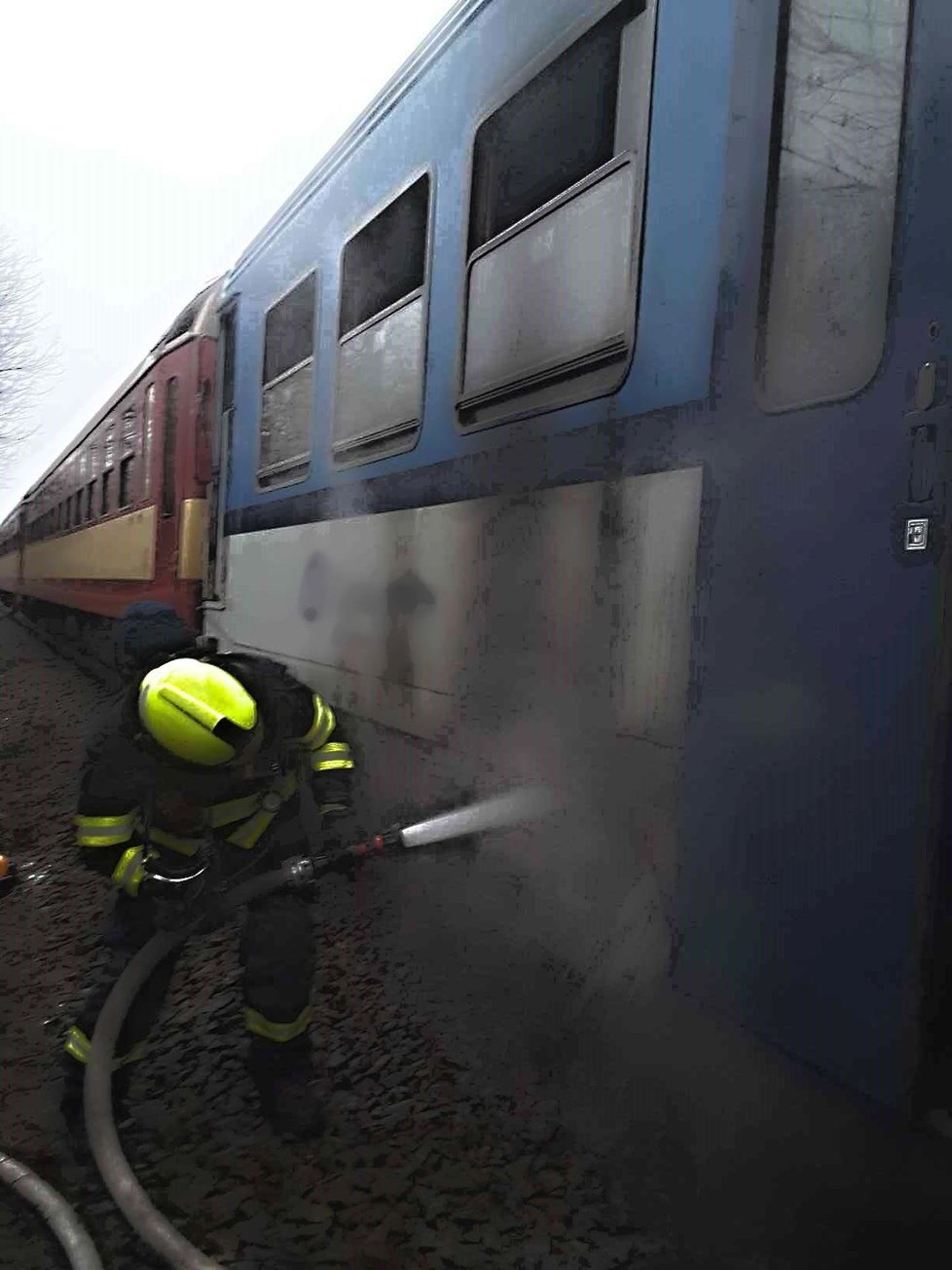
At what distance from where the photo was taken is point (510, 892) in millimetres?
3170

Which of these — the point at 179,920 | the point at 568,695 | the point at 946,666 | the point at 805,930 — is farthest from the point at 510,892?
the point at 946,666

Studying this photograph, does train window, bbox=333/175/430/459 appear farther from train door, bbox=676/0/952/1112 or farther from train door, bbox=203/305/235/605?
train door, bbox=203/305/235/605

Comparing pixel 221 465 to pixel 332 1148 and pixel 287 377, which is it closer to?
pixel 287 377

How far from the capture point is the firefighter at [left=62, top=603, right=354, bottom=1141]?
2.56 m

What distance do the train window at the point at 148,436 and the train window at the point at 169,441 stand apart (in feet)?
1.29

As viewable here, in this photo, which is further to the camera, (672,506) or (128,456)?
(128,456)

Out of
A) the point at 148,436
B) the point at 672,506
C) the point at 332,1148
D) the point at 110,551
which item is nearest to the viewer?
the point at 672,506

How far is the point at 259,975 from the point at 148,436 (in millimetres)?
5794

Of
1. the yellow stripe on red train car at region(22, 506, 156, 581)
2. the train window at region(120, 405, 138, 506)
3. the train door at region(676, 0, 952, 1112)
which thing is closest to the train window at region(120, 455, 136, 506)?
the train window at region(120, 405, 138, 506)

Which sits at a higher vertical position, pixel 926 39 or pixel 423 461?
pixel 926 39

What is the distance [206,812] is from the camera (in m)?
2.90

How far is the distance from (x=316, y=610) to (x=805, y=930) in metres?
2.88

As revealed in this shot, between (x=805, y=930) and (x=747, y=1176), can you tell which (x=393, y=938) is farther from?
(x=805, y=930)

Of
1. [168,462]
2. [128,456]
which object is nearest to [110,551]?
[128,456]
